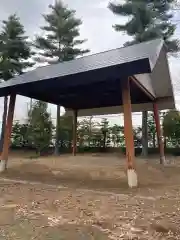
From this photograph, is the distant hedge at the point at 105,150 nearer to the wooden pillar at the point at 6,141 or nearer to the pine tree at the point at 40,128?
the pine tree at the point at 40,128

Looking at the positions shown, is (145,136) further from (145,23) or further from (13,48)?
(13,48)

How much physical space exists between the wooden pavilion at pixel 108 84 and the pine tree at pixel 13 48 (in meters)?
5.75

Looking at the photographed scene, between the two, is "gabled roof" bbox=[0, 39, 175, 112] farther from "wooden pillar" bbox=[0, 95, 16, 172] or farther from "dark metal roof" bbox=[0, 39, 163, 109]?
"wooden pillar" bbox=[0, 95, 16, 172]

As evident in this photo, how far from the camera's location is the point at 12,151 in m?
15.3

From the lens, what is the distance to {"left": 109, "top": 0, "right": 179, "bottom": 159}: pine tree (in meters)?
12.1

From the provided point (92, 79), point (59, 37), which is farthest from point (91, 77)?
point (59, 37)

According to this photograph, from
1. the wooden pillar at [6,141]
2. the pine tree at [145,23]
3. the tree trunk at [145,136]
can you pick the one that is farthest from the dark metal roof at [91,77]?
the pine tree at [145,23]

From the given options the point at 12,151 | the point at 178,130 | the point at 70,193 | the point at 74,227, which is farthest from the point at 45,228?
the point at 12,151

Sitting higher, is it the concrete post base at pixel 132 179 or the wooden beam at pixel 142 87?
the wooden beam at pixel 142 87

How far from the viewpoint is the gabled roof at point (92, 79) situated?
16.1 feet

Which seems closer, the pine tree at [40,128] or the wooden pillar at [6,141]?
the wooden pillar at [6,141]

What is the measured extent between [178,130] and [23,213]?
10.00 metres

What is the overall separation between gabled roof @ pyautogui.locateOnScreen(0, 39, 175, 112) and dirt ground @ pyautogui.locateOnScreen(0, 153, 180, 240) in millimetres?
2223

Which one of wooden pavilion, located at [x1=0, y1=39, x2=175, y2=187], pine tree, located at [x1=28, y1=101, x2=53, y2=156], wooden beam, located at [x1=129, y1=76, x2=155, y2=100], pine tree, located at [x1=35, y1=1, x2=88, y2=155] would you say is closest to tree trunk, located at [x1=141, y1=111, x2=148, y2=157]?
wooden pavilion, located at [x1=0, y1=39, x2=175, y2=187]
